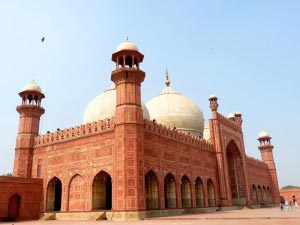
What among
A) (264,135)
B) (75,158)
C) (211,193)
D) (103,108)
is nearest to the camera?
(75,158)

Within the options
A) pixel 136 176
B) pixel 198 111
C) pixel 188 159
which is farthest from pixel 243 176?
pixel 136 176

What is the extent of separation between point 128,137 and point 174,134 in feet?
16.4

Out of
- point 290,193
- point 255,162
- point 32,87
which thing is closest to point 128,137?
point 32,87

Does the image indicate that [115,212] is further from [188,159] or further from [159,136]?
[188,159]

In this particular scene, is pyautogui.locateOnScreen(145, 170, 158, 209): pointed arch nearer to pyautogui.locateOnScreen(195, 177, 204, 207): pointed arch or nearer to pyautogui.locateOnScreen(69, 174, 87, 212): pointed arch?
pyautogui.locateOnScreen(69, 174, 87, 212): pointed arch

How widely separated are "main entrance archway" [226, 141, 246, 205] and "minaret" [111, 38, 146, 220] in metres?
13.9

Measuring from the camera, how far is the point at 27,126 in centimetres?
2127

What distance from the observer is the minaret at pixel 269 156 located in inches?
1476

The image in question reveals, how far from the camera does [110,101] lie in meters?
21.8

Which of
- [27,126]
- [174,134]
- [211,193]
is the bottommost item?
[211,193]

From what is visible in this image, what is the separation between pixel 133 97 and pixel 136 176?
4.29 meters

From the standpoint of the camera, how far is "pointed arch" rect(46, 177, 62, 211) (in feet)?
63.1

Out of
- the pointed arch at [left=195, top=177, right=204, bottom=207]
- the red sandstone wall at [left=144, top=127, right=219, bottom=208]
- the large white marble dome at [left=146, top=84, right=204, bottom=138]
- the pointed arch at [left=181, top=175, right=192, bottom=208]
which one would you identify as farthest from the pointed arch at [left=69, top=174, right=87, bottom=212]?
the large white marble dome at [left=146, top=84, right=204, bottom=138]

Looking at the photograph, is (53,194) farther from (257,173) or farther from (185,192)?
(257,173)
